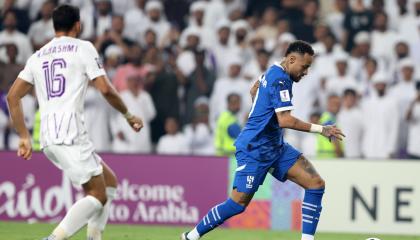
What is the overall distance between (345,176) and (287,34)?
172 inches

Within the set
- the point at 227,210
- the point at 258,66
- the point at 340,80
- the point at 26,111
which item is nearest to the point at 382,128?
the point at 340,80

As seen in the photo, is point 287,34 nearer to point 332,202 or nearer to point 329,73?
point 329,73

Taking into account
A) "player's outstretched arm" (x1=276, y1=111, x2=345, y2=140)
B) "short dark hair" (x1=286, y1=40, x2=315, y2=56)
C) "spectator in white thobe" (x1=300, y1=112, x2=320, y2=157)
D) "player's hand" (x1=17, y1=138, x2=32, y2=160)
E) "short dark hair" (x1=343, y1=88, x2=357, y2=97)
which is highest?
"short dark hair" (x1=286, y1=40, x2=315, y2=56)

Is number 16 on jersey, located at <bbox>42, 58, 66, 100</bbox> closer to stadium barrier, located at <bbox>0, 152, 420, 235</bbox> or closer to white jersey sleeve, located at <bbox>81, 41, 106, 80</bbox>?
white jersey sleeve, located at <bbox>81, 41, 106, 80</bbox>

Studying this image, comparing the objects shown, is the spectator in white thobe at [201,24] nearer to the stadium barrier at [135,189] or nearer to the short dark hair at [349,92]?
the short dark hair at [349,92]

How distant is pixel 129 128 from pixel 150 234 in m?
4.26

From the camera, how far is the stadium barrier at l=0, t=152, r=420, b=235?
15.7 metres

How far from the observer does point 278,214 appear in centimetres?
1594

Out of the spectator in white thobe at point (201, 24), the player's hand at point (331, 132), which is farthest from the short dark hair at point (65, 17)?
the spectator in white thobe at point (201, 24)

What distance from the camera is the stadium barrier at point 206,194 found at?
1568cm

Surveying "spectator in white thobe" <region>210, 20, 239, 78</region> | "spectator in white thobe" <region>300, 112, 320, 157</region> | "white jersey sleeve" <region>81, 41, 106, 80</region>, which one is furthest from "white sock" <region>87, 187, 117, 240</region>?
"spectator in white thobe" <region>210, 20, 239, 78</region>

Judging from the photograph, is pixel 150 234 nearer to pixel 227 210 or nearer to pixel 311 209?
pixel 227 210

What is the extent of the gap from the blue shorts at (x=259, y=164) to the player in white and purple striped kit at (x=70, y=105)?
5.67 ft

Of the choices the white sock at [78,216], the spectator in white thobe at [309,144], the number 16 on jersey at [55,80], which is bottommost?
the spectator in white thobe at [309,144]
